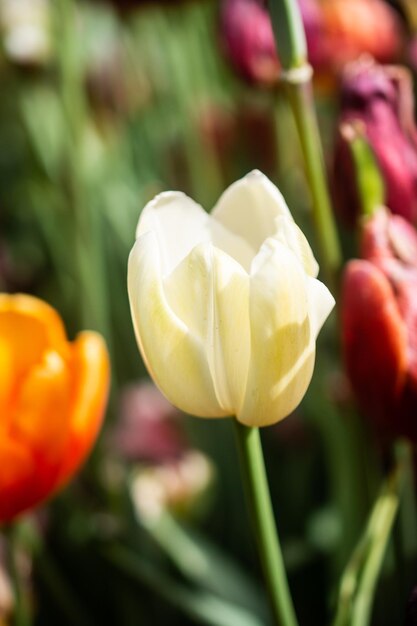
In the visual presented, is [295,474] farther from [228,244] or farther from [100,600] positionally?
[228,244]

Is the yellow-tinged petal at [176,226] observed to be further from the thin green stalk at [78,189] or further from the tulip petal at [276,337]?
the thin green stalk at [78,189]

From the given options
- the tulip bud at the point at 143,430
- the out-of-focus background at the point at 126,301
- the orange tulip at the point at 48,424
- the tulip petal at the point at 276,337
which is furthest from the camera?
the tulip bud at the point at 143,430

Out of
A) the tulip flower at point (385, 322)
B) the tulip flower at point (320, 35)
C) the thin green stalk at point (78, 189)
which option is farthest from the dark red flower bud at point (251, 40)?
the tulip flower at point (385, 322)

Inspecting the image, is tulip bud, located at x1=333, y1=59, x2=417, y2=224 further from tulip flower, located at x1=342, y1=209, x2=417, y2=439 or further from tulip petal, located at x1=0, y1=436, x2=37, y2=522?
tulip petal, located at x1=0, y1=436, x2=37, y2=522

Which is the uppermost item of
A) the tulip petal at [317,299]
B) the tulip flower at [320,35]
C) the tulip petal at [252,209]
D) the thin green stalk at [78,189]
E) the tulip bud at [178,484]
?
the tulip petal at [252,209]

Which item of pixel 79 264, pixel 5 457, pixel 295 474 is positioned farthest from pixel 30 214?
pixel 5 457
